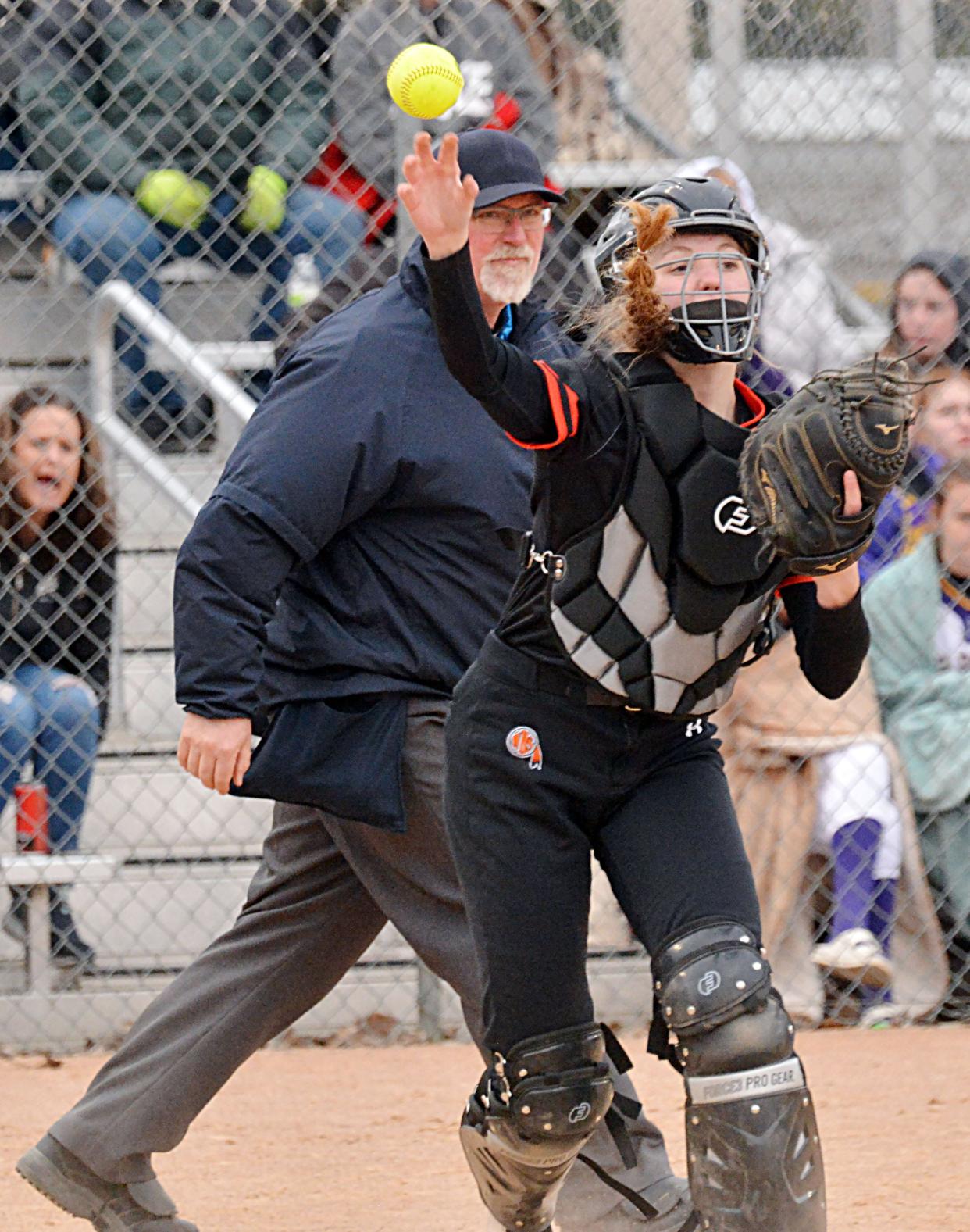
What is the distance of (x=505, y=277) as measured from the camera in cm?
353

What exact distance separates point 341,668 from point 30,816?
2.37 metres

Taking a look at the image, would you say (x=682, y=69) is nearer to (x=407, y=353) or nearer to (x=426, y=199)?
(x=407, y=353)

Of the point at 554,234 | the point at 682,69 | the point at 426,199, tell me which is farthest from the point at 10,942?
the point at 426,199

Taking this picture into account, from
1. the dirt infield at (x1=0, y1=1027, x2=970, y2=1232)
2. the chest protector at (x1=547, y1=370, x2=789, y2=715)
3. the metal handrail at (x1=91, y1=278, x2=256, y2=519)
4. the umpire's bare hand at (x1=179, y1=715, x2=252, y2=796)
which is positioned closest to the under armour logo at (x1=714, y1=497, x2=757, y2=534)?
the chest protector at (x1=547, y1=370, x2=789, y2=715)

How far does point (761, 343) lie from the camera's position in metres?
5.94

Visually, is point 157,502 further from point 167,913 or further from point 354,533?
point 354,533

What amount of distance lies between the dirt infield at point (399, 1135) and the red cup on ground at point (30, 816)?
2.08 feet

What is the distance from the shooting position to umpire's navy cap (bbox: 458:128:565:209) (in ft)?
11.5

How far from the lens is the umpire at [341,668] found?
3.36 metres

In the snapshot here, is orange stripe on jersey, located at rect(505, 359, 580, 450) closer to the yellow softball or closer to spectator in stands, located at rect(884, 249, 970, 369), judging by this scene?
the yellow softball

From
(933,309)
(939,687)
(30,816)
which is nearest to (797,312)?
(933,309)

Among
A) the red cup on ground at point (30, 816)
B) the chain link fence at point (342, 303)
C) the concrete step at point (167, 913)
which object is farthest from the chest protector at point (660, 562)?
the red cup on ground at point (30, 816)

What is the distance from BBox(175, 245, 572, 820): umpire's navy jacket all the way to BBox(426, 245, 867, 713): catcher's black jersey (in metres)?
0.59

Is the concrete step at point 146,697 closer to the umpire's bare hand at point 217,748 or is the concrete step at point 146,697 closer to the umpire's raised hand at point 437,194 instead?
the umpire's bare hand at point 217,748
